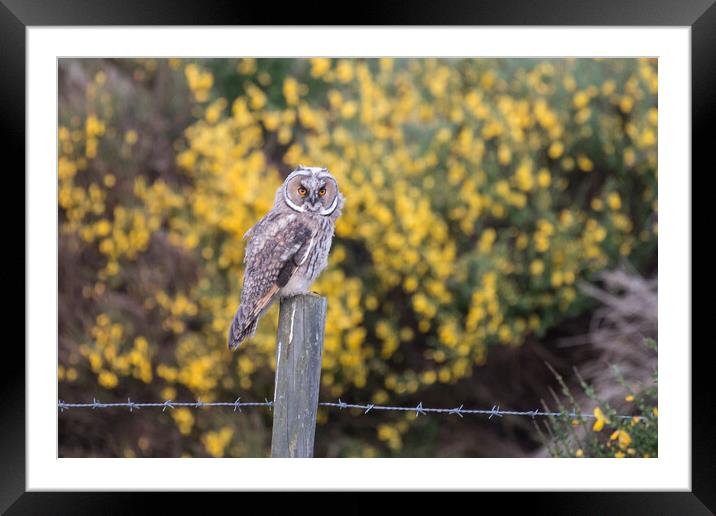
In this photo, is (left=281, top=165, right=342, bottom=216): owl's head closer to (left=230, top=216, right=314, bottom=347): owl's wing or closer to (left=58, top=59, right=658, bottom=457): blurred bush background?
(left=230, top=216, right=314, bottom=347): owl's wing

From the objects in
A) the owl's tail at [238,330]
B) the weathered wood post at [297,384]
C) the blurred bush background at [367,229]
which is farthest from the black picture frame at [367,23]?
the blurred bush background at [367,229]

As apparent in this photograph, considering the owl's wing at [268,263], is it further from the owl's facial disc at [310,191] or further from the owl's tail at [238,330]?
the owl's facial disc at [310,191]

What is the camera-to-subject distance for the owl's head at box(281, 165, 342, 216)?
3730mm

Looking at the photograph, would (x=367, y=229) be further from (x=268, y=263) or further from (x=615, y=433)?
(x=615, y=433)

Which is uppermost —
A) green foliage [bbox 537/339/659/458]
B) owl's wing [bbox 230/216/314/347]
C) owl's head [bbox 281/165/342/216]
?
owl's head [bbox 281/165/342/216]

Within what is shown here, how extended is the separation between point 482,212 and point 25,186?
3172mm

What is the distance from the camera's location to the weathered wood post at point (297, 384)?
2662mm

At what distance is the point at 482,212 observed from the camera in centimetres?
525

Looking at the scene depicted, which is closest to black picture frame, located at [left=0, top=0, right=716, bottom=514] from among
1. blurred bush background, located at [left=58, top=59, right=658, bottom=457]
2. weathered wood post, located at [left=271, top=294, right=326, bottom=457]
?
weathered wood post, located at [left=271, top=294, right=326, bottom=457]

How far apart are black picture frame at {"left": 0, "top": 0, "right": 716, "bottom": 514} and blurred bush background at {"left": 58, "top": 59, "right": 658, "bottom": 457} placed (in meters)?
2.20

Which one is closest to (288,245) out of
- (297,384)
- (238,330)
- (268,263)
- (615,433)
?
(268,263)

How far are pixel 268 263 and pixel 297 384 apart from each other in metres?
0.96

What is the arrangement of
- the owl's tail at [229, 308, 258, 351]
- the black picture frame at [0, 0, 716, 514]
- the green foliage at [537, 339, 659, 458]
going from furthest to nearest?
the owl's tail at [229, 308, 258, 351], the green foliage at [537, 339, 659, 458], the black picture frame at [0, 0, 716, 514]

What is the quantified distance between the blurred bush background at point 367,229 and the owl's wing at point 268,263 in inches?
56.3
